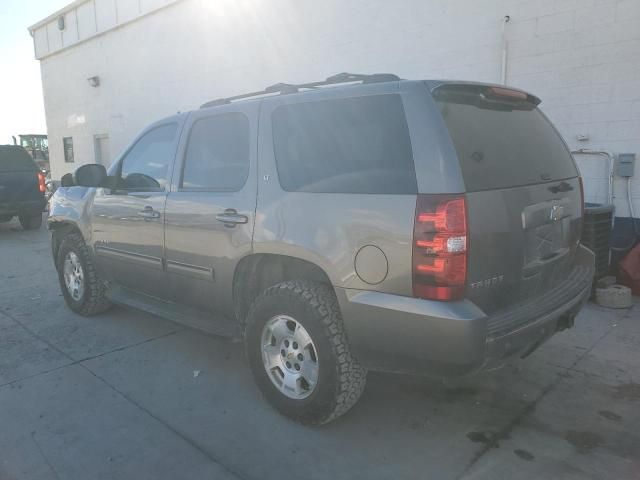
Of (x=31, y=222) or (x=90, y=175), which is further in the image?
(x=31, y=222)

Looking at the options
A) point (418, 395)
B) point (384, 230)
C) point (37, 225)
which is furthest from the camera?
point (37, 225)

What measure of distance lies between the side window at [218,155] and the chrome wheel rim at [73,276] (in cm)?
199

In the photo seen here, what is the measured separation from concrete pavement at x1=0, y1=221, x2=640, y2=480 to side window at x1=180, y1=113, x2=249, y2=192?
144cm

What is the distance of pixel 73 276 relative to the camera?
5.13 meters

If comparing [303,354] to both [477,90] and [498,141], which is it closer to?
[498,141]

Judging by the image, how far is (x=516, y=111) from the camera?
308cm

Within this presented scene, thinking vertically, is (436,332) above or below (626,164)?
below

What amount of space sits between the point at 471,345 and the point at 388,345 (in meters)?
0.42

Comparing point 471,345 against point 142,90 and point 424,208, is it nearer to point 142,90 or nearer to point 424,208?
point 424,208

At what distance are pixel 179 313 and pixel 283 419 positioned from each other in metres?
1.22

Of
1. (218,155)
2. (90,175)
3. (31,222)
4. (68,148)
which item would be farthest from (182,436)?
(68,148)

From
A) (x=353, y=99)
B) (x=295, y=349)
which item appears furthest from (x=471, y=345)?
(x=353, y=99)

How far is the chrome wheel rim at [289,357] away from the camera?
115 inches

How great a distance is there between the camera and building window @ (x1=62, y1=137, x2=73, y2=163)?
60.4ft
